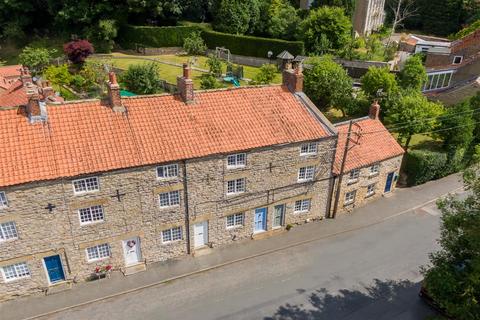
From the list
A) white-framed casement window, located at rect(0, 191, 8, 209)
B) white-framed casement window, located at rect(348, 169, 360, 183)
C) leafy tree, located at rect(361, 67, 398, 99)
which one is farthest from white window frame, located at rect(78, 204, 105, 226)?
leafy tree, located at rect(361, 67, 398, 99)

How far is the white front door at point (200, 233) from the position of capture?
100 feet

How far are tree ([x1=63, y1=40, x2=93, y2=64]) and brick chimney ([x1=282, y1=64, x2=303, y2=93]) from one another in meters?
43.0

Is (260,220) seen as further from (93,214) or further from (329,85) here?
(329,85)

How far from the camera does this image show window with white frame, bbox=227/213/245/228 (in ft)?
104

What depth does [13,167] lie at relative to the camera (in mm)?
23641

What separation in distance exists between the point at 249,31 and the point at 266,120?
50345 mm

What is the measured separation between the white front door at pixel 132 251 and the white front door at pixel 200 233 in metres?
4.35

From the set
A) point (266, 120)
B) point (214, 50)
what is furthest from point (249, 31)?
point (266, 120)

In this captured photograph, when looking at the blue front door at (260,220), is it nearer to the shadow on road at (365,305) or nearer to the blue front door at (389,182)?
the shadow on road at (365,305)

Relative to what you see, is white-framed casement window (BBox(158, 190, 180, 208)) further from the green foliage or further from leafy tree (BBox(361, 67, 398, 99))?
the green foliage

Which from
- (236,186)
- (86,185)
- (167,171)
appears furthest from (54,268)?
(236,186)

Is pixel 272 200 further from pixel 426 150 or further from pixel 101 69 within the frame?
pixel 101 69

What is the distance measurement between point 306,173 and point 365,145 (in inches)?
309

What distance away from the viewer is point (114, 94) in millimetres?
27812
